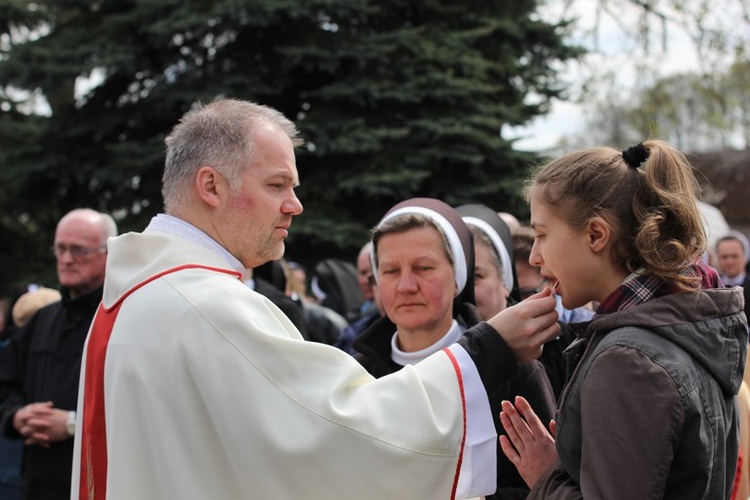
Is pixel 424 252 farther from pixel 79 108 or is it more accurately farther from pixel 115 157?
pixel 79 108

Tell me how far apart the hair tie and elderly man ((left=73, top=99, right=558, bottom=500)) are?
1.63ft

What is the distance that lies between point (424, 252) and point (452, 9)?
32.5 feet

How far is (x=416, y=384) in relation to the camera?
241 cm

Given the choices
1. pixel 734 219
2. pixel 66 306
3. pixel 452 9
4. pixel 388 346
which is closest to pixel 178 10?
pixel 452 9

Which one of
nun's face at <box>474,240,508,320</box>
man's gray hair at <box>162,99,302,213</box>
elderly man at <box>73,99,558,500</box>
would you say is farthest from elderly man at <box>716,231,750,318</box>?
man's gray hair at <box>162,99,302,213</box>

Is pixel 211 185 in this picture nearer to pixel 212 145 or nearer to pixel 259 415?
pixel 212 145

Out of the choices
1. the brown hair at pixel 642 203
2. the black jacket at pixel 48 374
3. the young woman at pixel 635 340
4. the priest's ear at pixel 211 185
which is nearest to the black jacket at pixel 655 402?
the young woman at pixel 635 340

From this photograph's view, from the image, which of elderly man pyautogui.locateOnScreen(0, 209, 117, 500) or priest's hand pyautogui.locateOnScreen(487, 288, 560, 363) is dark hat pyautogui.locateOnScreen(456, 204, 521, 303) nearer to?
priest's hand pyautogui.locateOnScreen(487, 288, 560, 363)

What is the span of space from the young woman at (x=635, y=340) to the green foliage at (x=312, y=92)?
903cm

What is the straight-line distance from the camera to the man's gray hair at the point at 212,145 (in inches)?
107

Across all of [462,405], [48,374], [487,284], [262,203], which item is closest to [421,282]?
Result: [487,284]

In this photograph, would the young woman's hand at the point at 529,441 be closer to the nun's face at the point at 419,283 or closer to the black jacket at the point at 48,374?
the nun's face at the point at 419,283

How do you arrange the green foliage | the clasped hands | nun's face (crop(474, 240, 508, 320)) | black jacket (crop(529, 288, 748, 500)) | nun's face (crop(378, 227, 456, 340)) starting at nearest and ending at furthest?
black jacket (crop(529, 288, 748, 500)) → nun's face (crop(378, 227, 456, 340)) → nun's face (crop(474, 240, 508, 320)) → the clasped hands → the green foliage

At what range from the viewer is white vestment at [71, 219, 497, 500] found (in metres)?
2.29
